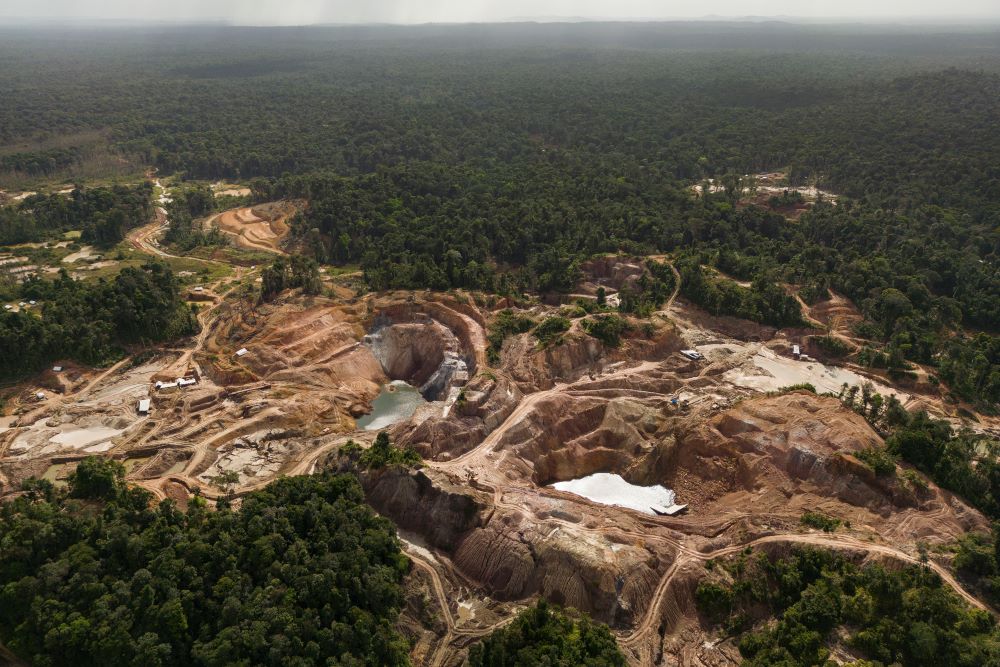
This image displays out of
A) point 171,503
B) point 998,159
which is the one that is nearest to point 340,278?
point 171,503

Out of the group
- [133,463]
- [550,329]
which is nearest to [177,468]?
[133,463]

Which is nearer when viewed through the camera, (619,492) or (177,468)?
(619,492)

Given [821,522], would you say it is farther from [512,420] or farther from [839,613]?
[512,420]

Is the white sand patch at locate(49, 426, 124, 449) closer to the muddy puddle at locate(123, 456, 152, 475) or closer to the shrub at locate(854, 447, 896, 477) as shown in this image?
the muddy puddle at locate(123, 456, 152, 475)

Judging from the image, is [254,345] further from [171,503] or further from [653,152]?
[653,152]

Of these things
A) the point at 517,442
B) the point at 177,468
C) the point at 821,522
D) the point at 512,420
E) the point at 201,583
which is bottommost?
→ the point at 177,468

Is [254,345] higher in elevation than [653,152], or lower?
lower
